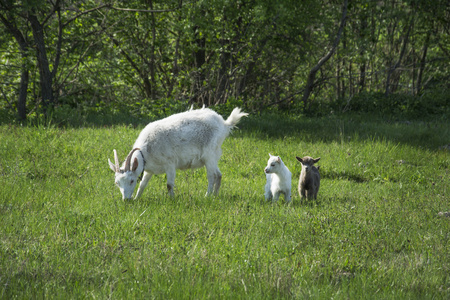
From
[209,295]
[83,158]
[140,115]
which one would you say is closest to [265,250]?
[209,295]

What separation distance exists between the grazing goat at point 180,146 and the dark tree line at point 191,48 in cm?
664

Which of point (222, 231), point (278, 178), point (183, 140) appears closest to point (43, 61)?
point (183, 140)

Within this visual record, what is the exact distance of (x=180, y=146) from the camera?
7.29 meters

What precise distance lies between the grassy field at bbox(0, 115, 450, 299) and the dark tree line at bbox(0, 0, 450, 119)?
18.0 ft

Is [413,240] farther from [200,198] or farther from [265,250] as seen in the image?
[200,198]

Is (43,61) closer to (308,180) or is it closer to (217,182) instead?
(217,182)

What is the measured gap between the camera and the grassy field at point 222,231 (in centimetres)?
416

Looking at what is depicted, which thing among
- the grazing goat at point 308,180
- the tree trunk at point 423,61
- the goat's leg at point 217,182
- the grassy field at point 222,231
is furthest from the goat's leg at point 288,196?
the tree trunk at point 423,61

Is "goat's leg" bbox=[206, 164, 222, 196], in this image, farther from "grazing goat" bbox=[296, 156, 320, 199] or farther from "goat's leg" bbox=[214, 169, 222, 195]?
"grazing goat" bbox=[296, 156, 320, 199]

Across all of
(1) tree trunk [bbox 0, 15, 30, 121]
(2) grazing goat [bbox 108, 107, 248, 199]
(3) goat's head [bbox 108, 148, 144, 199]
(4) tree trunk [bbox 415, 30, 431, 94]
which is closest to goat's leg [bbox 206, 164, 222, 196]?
(2) grazing goat [bbox 108, 107, 248, 199]

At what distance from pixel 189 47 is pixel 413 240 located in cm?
1174

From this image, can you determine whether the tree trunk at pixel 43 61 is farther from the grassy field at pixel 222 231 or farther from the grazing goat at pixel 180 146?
the grazing goat at pixel 180 146

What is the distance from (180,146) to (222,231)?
2.12m

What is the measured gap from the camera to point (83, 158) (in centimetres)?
955
